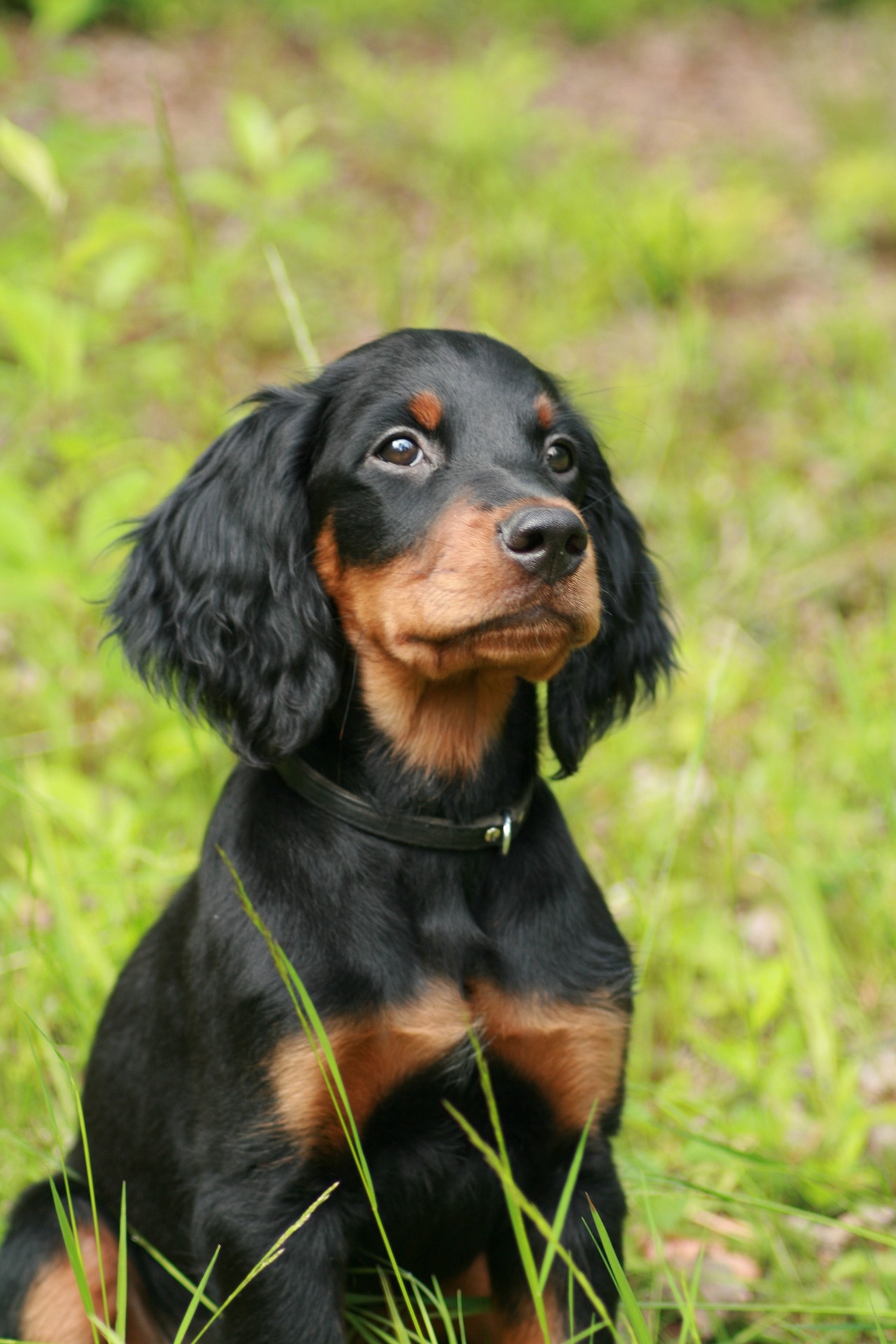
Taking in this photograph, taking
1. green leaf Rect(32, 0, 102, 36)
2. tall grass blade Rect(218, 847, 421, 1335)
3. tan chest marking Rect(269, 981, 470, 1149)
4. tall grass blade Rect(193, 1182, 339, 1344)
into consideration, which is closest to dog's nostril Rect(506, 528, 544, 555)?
tall grass blade Rect(218, 847, 421, 1335)

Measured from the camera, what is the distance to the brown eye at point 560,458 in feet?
8.09

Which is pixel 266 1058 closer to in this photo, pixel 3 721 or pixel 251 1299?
pixel 251 1299

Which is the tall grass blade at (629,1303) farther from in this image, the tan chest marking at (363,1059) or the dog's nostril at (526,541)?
the dog's nostril at (526,541)

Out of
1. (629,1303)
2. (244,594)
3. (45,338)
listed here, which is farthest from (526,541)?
(45,338)

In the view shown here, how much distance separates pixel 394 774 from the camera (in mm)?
2365

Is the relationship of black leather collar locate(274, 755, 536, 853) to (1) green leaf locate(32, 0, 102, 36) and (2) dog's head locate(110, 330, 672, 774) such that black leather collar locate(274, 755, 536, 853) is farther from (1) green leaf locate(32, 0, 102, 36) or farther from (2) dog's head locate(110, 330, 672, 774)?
(1) green leaf locate(32, 0, 102, 36)

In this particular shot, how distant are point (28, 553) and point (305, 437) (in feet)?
4.39

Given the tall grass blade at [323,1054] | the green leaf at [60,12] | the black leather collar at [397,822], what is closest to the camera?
the tall grass blade at [323,1054]

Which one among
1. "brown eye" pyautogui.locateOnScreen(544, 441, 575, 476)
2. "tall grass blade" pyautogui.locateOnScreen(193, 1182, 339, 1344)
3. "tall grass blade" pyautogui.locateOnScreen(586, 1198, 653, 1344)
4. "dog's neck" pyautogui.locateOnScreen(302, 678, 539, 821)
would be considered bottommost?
"tall grass blade" pyautogui.locateOnScreen(193, 1182, 339, 1344)

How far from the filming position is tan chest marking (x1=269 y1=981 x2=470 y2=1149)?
81.5 inches

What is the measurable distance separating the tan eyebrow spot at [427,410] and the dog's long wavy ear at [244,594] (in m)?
0.23

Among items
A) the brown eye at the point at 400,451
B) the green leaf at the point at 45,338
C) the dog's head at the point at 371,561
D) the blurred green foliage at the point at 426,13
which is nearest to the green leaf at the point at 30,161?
the green leaf at the point at 45,338

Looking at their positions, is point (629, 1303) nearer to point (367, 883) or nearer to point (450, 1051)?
point (450, 1051)

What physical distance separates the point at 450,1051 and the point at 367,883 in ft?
0.99
